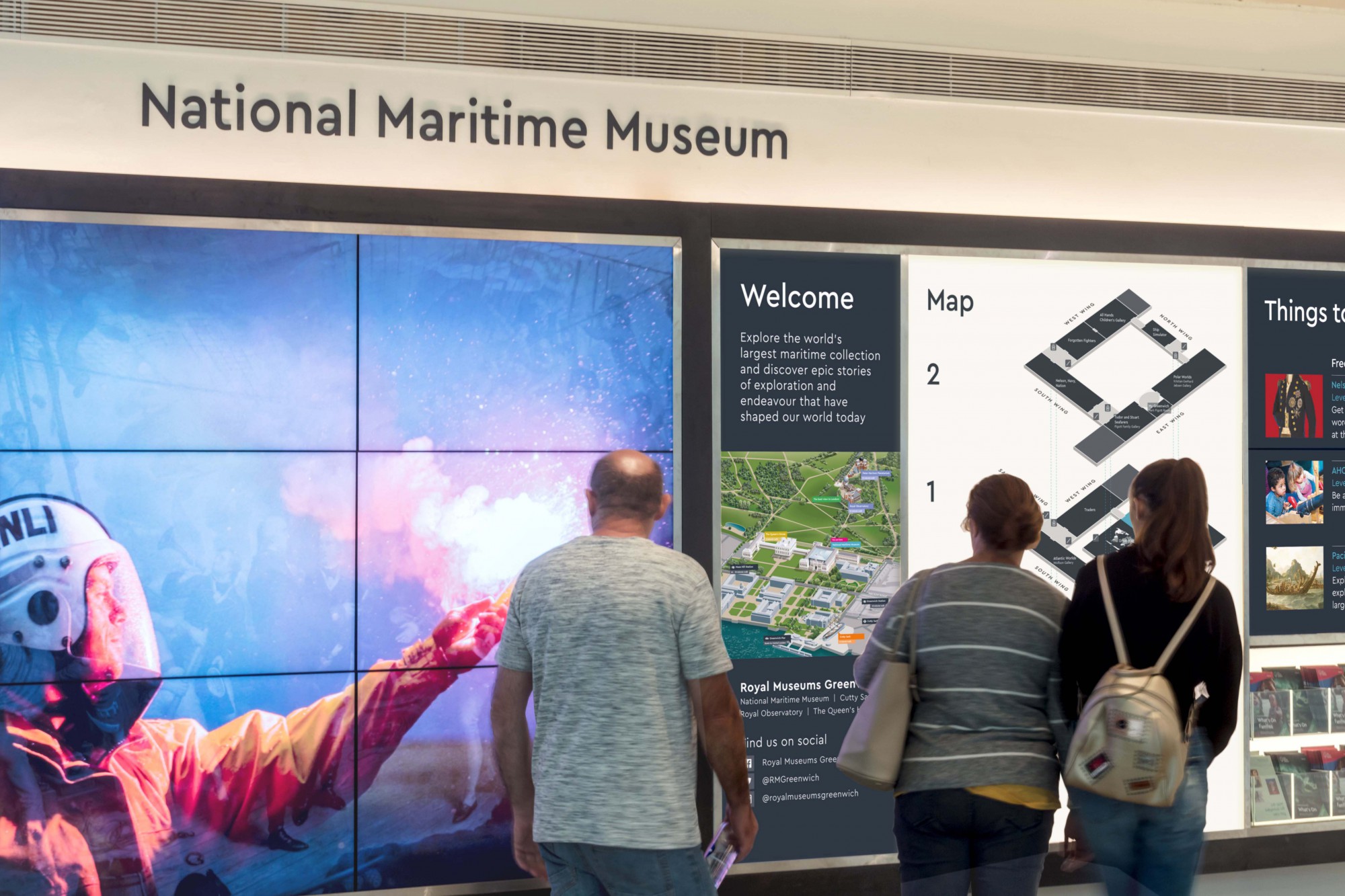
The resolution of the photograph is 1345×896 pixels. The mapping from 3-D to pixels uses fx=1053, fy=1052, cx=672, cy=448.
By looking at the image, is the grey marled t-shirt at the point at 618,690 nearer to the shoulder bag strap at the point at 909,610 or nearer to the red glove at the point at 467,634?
the shoulder bag strap at the point at 909,610

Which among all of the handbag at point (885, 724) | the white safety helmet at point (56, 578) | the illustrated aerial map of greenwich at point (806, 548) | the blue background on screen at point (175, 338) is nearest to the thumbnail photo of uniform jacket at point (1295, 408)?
the illustrated aerial map of greenwich at point (806, 548)

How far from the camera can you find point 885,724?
91.7 inches

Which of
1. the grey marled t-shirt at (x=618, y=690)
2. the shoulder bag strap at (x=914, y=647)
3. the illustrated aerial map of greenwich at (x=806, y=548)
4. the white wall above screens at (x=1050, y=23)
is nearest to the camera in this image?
the grey marled t-shirt at (x=618, y=690)

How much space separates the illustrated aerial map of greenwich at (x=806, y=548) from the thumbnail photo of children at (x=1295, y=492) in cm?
162

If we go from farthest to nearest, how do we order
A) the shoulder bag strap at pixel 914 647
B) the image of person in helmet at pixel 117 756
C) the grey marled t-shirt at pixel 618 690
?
the image of person in helmet at pixel 117 756
the shoulder bag strap at pixel 914 647
the grey marled t-shirt at pixel 618 690

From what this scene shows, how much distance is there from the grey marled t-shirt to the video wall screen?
1469mm

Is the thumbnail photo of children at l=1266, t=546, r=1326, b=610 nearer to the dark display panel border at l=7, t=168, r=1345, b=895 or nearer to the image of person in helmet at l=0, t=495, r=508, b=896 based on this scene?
the dark display panel border at l=7, t=168, r=1345, b=895

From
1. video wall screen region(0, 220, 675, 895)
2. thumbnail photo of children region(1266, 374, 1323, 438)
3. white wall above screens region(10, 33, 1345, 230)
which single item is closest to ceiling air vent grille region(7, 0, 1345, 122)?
white wall above screens region(10, 33, 1345, 230)

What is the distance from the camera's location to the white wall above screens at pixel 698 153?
12.0 feet

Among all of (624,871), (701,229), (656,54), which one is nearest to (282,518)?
(701,229)

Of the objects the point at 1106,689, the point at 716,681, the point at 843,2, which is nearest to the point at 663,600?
the point at 716,681

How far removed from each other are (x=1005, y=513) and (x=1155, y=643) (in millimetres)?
474

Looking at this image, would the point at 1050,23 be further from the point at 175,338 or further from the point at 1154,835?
the point at 175,338

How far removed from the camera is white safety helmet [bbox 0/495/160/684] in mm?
3449
